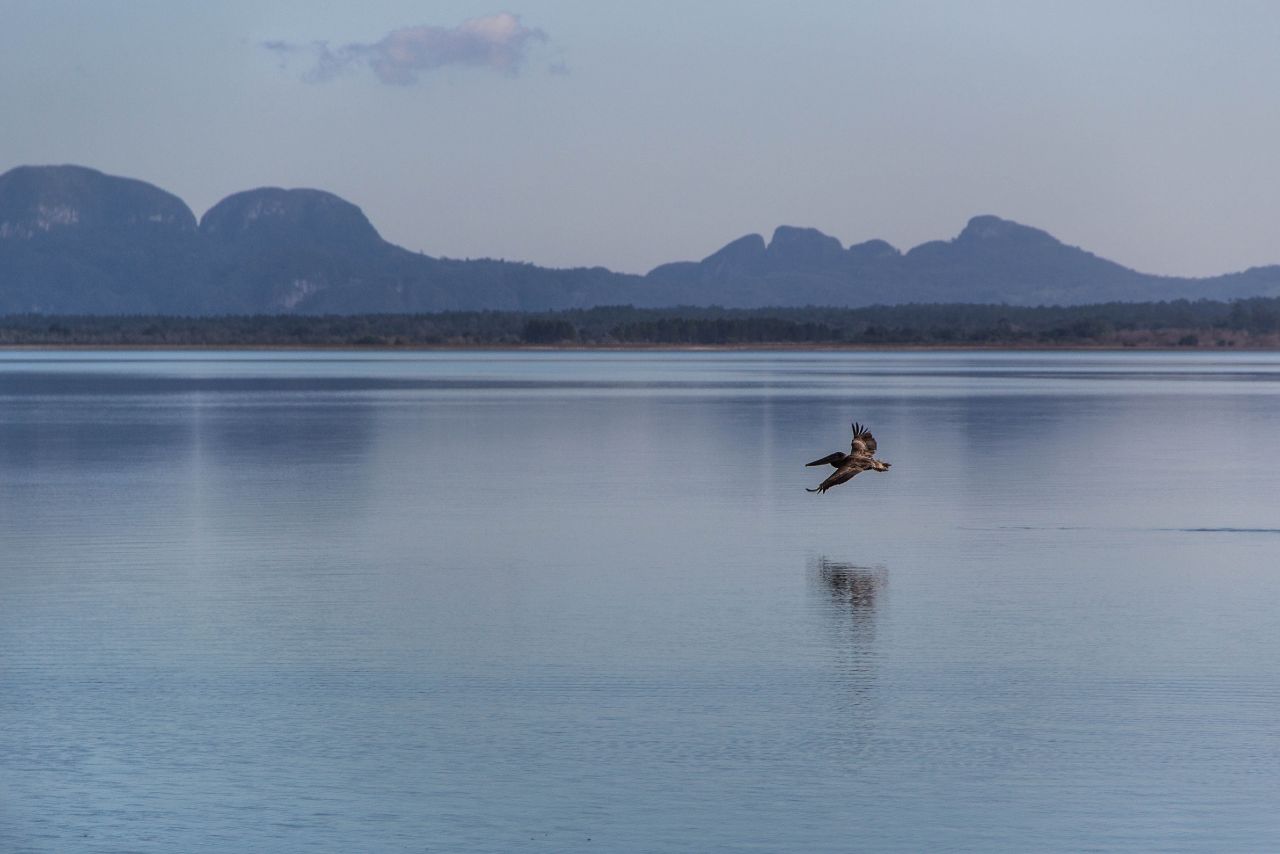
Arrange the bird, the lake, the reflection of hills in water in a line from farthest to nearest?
the bird < the reflection of hills in water < the lake

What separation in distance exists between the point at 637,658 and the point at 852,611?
A: 297 centimetres

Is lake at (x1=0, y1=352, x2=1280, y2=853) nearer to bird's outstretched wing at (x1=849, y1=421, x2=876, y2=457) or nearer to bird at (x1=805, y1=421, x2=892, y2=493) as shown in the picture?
bird at (x1=805, y1=421, x2=892, y2=493)

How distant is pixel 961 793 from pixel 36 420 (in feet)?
133

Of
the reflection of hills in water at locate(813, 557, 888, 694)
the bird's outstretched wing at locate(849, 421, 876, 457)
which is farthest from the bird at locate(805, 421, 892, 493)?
the reflection of hills in water at locate(813, 557, 888, 694)

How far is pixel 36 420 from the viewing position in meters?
47.0

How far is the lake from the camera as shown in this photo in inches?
398

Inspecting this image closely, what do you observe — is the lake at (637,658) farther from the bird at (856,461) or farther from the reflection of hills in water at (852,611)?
the bird at (856,461)

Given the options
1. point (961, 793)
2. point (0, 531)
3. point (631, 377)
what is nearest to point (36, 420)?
point (0, 531)

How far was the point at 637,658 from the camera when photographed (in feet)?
46.0

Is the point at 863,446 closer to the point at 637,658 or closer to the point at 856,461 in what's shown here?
the point at 856,461

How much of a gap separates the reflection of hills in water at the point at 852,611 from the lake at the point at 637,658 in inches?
2.5

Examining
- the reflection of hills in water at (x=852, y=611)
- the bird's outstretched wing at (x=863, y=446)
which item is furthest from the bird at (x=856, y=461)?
the reflection of hills in water at (x=852, y=611)

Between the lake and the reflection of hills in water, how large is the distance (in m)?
0.06

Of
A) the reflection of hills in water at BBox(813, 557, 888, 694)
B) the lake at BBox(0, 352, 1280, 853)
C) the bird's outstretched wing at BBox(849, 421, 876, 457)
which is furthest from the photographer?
the bird's outstretched wing at BBox(849, 421, 876, 457)
